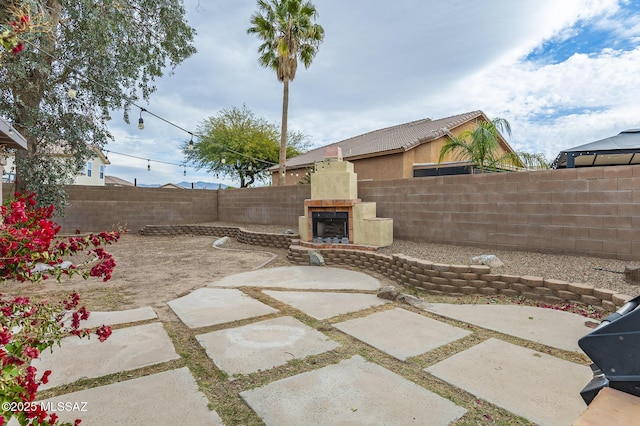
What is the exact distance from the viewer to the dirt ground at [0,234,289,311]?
→ 4.69 meters

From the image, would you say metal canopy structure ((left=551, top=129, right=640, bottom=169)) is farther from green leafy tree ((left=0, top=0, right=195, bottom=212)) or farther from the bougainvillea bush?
green leafy tree ((left=0, top=0, right=195, bottom=212))

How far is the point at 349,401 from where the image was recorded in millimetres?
2043

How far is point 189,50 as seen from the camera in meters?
8.95

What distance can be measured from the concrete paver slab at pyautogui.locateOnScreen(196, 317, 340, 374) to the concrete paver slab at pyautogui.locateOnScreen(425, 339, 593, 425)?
44.2 inches

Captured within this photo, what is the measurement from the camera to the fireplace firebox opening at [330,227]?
7602mm

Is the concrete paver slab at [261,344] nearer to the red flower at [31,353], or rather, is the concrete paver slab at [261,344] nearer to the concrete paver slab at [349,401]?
the concrete paver slab at [349,401]

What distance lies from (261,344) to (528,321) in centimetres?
292

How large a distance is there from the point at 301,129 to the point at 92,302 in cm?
2301

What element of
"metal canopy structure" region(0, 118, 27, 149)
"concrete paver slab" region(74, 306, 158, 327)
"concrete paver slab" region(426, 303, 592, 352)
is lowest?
"concrete paver slab" region(74, 306, 158, 327)

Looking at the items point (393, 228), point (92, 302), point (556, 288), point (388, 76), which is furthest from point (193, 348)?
point (388, 76)

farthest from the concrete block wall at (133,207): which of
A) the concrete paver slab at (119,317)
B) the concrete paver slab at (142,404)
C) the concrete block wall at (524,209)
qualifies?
the concrete paver slab at (142,404)

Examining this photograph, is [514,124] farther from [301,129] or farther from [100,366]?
[301,129]

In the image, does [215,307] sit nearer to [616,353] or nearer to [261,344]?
[261,344]

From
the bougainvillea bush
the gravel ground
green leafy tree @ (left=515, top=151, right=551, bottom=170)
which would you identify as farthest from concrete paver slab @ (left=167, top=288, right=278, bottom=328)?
green leafy tree @ (left=515, top=151, right=551, bottom=170)
